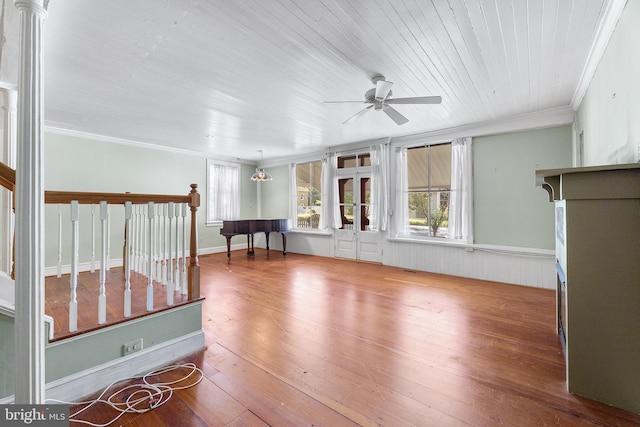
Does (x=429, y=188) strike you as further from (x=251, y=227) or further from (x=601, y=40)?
(x=251, y=227)

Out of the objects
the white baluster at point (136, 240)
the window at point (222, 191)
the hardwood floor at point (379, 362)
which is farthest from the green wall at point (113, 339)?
the window at point (222, 191)

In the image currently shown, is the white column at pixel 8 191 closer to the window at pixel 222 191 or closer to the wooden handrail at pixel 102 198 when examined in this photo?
the wooden handrail at pixel 102 198

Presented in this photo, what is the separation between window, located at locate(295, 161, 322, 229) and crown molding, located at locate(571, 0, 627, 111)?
4.82 metres

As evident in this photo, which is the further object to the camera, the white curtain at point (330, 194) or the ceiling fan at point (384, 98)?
the white curtain at point (330, 194)

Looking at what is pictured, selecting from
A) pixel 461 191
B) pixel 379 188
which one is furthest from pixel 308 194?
pixel 461 191

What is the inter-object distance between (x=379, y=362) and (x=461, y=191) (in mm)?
3604

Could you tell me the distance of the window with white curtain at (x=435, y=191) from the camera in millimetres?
4789

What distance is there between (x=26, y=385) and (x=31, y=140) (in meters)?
0.84

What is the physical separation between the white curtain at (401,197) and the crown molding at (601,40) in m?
2.66

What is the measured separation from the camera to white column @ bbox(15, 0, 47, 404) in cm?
95

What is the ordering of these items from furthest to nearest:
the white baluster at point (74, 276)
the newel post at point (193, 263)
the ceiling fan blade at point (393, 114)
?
1. the ceiling fan blade at point (393, 114)
2. the newel post at point (193, 263)
3. the white baluster at point (74, 276)

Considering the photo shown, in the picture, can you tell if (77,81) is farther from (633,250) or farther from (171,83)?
(633,250)

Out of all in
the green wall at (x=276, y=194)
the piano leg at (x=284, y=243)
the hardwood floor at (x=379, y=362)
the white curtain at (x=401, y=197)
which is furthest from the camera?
the green wall at (x=276, y=194)

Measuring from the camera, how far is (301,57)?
100 inches
